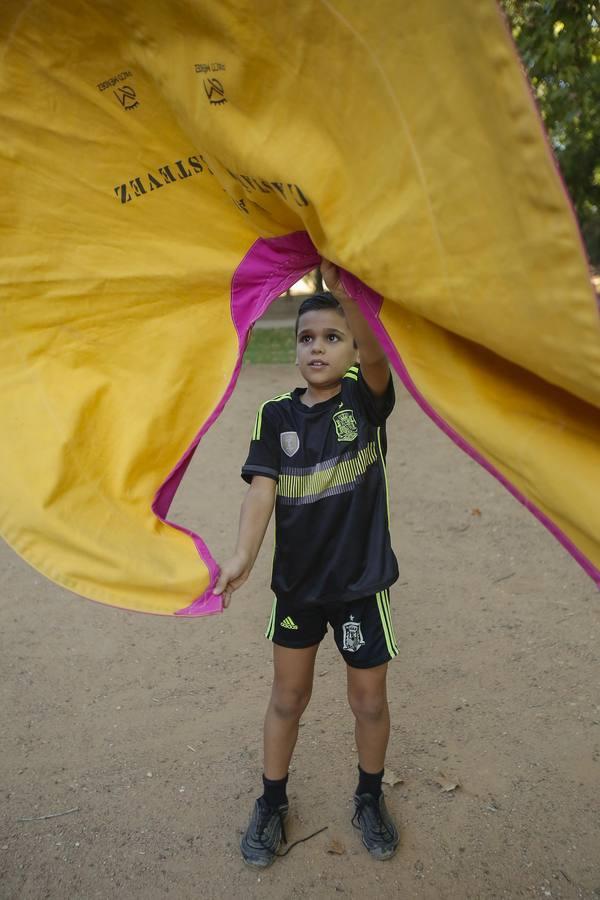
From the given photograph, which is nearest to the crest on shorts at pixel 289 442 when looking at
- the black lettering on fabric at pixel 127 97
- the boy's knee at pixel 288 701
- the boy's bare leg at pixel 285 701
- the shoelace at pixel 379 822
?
the boy's bare leg at pixel 285 701

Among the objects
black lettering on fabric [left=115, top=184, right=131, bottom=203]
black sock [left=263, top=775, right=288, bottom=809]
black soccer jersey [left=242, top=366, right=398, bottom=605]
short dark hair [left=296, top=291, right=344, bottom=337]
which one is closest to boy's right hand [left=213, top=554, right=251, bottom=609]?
black soccer jersey [left=242, top=366, right=398, bottom=605]

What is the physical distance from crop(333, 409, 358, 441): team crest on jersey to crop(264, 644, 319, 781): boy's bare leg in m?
0.66

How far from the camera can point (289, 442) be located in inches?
94.2

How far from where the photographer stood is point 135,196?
2.02 m

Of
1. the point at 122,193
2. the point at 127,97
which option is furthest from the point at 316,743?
the point at 127,97

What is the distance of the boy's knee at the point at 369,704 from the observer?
244 centimetres

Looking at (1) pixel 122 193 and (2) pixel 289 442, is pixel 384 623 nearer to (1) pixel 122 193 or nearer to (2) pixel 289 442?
(2) pixel 289 442

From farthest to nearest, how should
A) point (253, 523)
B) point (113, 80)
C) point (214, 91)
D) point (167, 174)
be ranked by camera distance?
point (253, 523)
point (167, 174)
point (113, 80)
point (214, 91)

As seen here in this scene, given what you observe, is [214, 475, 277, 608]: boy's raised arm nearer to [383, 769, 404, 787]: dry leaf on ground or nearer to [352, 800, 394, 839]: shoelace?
[352, 800, 394, 839]: shoelace

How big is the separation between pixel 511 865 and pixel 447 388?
168 centimetres

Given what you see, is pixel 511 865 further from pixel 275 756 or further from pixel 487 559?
pixel 487 559

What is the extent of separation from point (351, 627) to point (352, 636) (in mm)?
27

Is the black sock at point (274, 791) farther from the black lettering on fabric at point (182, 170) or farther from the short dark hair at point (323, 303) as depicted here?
the black lettering on fabric at point (182, 170)

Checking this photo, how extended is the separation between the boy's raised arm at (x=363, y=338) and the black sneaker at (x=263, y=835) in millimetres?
1432
